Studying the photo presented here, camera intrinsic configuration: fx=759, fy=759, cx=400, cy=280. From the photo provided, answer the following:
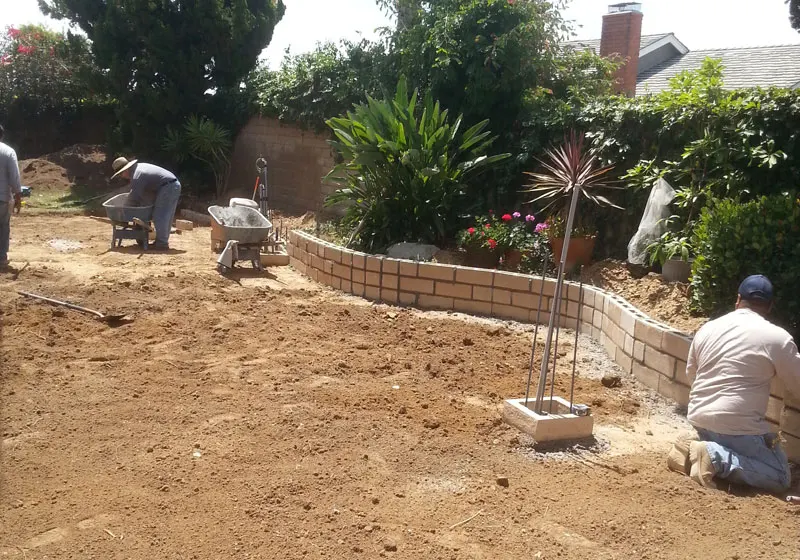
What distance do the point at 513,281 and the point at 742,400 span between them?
3240 millimetres

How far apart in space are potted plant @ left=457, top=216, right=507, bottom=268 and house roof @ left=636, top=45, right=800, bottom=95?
10927 mm

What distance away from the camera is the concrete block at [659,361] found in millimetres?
5066

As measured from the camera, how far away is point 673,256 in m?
6.61

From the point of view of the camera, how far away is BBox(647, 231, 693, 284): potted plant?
21.0 ft

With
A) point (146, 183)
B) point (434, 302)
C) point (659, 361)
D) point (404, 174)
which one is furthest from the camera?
point (146, 183)

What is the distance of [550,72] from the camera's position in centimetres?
1080

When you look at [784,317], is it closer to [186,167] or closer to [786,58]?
[186,167]

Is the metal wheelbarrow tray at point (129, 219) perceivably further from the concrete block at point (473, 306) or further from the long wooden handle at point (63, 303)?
the concrete block at point (473, 306)

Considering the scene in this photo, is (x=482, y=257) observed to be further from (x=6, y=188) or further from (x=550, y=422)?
(x=6, y=188)

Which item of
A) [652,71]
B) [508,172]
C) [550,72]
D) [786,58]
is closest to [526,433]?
[508,172]

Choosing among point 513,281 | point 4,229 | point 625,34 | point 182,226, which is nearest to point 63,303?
point 4,229

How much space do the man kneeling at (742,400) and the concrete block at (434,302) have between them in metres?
3.41

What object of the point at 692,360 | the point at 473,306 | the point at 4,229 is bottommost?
the point at 473,306

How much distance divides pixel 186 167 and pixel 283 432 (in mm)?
14093
